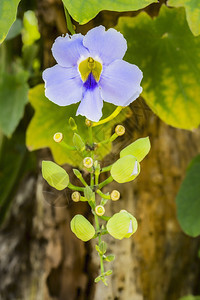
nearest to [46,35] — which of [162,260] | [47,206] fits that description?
[47,206]

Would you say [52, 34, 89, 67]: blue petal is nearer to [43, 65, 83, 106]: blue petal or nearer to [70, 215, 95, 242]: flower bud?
[43, 65, 83, 106]: blue petal

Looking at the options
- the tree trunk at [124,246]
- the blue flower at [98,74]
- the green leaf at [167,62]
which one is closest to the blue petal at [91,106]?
the blue flower at [98,74]

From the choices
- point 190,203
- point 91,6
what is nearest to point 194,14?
point 91,6

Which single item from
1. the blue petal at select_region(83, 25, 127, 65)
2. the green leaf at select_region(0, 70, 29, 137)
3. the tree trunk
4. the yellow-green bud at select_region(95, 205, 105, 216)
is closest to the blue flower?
the blue petal at select_region(83, 25, 127, 65)

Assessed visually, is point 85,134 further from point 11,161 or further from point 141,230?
point 11,161

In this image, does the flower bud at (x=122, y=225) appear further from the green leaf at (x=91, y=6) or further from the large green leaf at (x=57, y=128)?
the green leaf at (x=91, y=6)

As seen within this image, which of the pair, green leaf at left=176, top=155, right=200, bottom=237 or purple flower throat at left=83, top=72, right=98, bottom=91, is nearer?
purple flower throat at left=83, top=72, right=98, bottom=91
